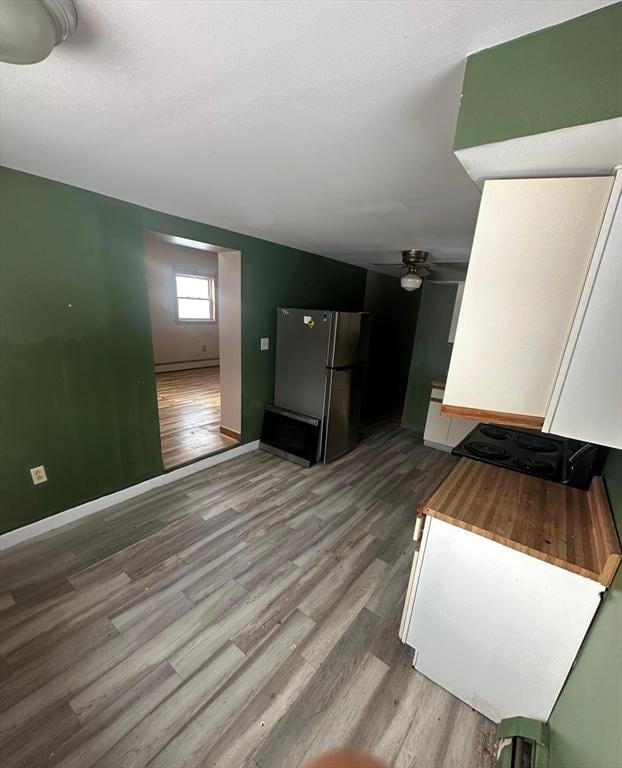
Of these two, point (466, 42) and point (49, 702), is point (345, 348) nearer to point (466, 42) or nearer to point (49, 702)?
point (466, 42)

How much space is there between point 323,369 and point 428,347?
71.6 inches

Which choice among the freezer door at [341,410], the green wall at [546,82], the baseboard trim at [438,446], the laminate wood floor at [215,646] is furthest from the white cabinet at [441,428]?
the green wall at [546,82]

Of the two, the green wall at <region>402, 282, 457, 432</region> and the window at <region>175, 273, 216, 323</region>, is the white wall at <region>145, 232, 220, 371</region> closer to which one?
the window at <region>175, 273, 216, 323</region>

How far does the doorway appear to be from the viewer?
10.3ft

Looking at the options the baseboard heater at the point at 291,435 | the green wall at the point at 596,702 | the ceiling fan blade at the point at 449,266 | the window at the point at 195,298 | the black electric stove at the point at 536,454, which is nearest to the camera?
the green wall at the point at 596,702

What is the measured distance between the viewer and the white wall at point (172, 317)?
577 centimetres

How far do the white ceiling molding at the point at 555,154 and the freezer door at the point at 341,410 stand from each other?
2323 mm

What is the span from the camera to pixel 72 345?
2061 mm

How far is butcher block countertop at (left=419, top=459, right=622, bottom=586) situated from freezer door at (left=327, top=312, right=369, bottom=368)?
1744mm

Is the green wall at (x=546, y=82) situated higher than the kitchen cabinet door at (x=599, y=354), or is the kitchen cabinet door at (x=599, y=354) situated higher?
the green wall at (x=546, y=82)

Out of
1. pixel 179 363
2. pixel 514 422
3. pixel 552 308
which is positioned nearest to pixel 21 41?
pixel 552 308

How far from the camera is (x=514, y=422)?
974 millimetres

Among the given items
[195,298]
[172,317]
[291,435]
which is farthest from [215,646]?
[195,298]

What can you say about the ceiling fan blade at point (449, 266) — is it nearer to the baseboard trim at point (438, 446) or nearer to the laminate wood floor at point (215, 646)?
the baseboard trim at point (438, 446)
